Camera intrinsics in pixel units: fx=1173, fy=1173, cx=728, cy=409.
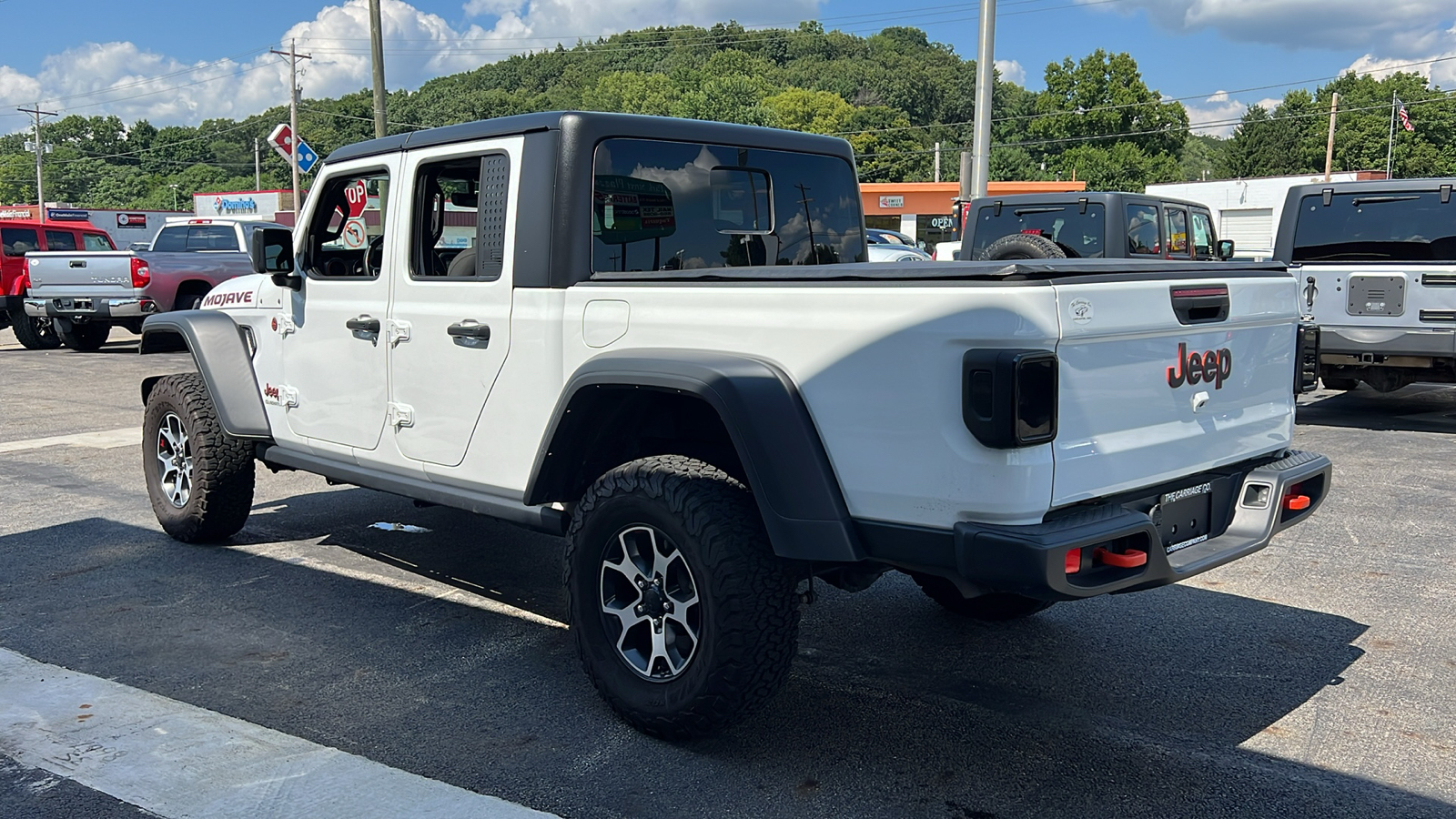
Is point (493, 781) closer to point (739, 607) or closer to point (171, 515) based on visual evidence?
point (739, 607)

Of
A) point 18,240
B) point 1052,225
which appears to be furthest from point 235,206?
point 1052,225

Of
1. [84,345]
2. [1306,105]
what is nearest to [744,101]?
[1306,105]

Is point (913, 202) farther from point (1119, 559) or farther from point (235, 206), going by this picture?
point (1119, 559)

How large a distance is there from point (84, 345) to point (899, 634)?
654 inches

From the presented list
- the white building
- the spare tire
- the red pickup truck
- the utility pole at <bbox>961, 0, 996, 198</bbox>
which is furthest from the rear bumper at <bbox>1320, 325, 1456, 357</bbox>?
the white building

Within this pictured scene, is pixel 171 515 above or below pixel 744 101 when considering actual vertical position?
below

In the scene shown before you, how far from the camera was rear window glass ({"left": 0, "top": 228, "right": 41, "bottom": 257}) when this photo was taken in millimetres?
18328

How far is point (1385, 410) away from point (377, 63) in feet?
53.5

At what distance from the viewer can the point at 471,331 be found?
427 cm

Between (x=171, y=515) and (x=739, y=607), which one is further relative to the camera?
(x=171, y=515)

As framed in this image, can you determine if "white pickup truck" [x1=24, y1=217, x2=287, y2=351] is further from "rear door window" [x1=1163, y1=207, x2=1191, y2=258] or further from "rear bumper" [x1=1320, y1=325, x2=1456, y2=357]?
"rear bumper" [x1=1320, y1=325, x2=1456, y2=357]

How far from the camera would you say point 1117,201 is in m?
11.9

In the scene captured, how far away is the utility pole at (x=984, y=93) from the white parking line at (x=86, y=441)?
9.62 meters

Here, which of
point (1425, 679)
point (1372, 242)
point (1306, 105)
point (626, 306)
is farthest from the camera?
point (1306, 105)
